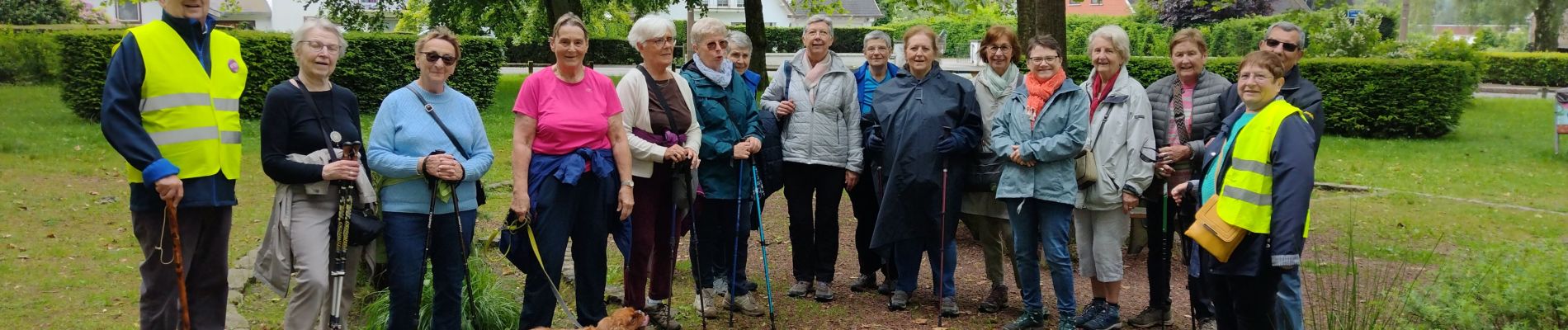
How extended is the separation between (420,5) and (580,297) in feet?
78.8

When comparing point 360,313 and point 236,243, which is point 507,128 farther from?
point 360,313

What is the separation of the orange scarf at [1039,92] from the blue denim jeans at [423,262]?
2.68m

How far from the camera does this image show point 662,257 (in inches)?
217

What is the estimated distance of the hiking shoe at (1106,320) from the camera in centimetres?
551

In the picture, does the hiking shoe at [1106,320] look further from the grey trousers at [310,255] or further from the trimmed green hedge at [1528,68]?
the trimmed green hedge at [1528,68]

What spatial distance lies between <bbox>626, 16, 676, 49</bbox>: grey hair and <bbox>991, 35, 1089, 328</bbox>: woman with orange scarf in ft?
5.59

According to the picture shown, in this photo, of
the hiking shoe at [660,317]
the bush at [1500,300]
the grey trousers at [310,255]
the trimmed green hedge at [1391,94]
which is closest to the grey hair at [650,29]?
the hiking shoe at [660,317]

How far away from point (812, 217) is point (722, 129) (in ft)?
3.32

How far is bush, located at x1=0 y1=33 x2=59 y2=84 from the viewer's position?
64.3ft

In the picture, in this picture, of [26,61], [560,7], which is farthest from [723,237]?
[26,61]

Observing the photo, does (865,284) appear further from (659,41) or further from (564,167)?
(564,167)

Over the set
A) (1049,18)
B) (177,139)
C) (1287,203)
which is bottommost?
(1287,203)

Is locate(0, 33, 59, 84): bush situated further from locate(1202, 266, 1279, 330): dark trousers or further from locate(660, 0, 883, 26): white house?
locate(660, 0, 883, 26): white house

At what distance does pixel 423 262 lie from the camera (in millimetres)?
4445
